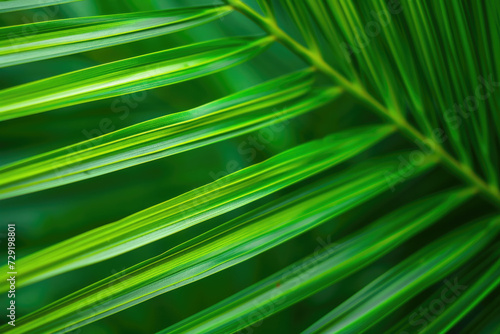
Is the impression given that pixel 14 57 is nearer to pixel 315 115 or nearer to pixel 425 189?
pixel 315 115

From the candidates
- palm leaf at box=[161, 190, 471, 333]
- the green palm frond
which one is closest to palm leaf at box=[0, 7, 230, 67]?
the green palm frond

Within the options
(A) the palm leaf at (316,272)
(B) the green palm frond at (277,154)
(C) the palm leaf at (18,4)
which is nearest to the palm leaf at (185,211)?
(B) the green palm frond at (277,154)

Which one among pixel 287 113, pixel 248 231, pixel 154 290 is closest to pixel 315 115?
pixel 287 113

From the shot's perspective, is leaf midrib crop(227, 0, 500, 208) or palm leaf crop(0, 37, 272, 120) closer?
palm leaf crop(0, 37, 272, 120)

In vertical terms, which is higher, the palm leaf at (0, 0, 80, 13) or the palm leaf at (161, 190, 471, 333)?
the palm leaf at (0, 0, 80, 13)

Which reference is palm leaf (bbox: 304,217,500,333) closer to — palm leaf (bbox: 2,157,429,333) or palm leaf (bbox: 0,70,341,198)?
palm leaf (bbox: 2,157,429,333)

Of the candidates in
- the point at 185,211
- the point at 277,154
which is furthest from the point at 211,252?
the point at 277,154

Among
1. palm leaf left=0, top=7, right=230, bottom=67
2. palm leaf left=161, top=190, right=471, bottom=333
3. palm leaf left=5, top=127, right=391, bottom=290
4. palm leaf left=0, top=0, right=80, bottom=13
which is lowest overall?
palm leaf left=161, top=190, right=471, bottom=333

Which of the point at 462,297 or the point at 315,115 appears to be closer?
the point at 462,297
